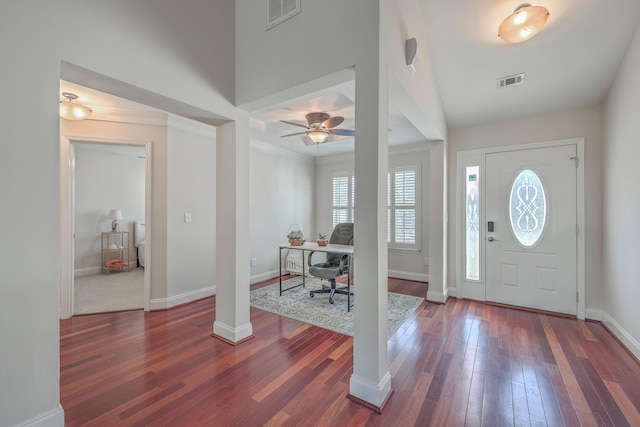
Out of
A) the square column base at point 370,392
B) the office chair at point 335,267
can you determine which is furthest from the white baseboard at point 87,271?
the square column base at point 370,392

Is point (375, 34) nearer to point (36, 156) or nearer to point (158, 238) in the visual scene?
point (36, 156)

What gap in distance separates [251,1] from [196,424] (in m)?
3.42

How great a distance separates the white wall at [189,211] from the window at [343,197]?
2707 mm

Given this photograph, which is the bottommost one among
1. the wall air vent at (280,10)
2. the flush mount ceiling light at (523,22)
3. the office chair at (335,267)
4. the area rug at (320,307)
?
the area rug at (320,307)

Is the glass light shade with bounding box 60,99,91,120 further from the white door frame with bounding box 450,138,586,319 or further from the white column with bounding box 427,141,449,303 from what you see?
the white door frame with bounding box 450,138,586,319

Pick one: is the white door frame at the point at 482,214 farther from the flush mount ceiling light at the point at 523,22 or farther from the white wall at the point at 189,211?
the white wall at the point at 189,211

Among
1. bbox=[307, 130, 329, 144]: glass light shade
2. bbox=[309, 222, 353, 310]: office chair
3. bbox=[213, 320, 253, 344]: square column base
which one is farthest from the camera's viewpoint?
bbox=[309, 222, 353, 310]: office chair

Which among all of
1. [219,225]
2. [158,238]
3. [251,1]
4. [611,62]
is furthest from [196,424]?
[611,62]

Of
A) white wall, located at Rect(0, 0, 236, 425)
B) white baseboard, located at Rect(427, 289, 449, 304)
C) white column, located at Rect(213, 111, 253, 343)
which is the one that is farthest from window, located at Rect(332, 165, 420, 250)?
white wall, located at Rect(0, 0, 236, 425)

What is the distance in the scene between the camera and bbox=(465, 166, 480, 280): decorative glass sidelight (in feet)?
12.7

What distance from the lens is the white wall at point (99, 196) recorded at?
549cm

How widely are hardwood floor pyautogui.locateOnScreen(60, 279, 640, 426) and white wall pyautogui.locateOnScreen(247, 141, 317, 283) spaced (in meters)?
1.94

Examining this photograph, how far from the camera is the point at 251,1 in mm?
2592

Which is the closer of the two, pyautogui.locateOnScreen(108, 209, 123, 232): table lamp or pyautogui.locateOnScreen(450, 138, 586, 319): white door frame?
pyautogui.locateOnScreen(450, 138, 586, 319): white door frame
